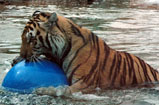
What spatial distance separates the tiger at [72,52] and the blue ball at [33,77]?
9 cm

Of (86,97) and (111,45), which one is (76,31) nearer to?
(86,97)

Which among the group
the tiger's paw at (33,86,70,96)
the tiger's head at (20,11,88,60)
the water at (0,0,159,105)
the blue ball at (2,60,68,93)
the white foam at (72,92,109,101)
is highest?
the tiger's head at (20,11,88,60)

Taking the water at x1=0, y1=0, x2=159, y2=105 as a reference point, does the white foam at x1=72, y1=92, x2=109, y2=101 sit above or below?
above

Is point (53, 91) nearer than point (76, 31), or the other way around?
point (53, 91)

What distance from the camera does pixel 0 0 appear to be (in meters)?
30.6

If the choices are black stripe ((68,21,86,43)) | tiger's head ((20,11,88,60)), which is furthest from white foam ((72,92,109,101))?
black stripe ((68,21,86,43))

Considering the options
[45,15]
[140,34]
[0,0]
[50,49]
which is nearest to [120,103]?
[50,49]

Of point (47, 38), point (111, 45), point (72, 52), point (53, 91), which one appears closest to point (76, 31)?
point (72, 52)

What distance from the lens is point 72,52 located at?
5914 mm

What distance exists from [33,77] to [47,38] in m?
0.52

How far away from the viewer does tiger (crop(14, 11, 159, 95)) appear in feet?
19.0

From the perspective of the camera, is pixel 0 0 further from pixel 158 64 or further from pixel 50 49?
pixel 50 49

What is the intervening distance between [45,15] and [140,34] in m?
8.48

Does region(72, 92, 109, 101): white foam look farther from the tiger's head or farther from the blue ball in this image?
the tiger's head
